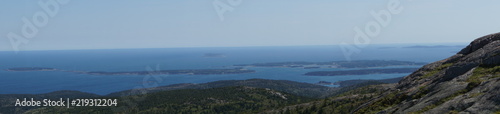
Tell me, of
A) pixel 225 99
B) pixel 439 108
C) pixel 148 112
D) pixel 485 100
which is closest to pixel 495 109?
pixel 485 100

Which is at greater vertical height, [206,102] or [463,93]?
[463,93]

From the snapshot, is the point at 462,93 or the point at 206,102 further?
the point at 206,102

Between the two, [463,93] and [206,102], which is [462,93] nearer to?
[463,93]

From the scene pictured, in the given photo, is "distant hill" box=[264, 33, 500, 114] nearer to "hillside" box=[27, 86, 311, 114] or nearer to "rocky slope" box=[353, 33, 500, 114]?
"rocky slope" box=[353, 33, 500, 114]

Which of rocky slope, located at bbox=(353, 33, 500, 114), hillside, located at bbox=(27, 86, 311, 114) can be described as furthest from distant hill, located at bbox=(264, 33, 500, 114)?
hillside, located at bbox=(27, 86, 311, 114)

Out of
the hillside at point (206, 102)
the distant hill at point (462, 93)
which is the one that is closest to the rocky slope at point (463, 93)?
the distant hill at point (462, 93)

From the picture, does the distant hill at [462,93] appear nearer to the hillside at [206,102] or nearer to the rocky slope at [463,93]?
the rocky slope at [463,93]

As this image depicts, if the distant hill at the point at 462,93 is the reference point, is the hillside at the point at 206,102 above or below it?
below

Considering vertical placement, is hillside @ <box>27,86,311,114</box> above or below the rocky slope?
below

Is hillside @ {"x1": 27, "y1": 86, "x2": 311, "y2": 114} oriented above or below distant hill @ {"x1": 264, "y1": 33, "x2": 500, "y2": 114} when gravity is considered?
below

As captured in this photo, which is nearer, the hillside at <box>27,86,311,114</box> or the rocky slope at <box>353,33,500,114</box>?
the rocky slope at <box>353,33,500,114</box>

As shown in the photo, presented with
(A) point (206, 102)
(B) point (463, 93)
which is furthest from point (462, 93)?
(A) point (206, 102)
